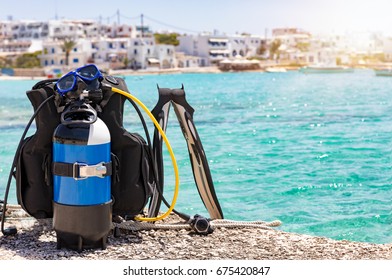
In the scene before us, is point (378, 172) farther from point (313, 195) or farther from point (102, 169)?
point (102, 169)

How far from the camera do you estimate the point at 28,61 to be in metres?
59.1

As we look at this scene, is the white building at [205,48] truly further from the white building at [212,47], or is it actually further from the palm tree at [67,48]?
the palm tree at [67,48]

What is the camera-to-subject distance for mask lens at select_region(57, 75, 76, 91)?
288 centimetres

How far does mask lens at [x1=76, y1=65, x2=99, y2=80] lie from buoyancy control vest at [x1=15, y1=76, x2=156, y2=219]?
7 cm

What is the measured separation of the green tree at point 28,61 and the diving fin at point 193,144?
56.5m

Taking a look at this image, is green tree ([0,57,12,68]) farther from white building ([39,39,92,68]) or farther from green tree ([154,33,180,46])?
green tree ([154,33,180,46])

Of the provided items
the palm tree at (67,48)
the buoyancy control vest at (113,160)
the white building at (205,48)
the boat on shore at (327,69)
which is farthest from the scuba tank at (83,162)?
the white building at (205,48)

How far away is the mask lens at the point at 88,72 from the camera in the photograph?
9.58 feet

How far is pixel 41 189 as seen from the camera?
3072mm

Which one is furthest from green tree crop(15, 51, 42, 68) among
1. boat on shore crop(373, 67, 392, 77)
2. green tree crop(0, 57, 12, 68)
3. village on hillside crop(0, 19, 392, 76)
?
boat on shore crop(373, 67, 392, 77)

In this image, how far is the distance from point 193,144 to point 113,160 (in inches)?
27.7

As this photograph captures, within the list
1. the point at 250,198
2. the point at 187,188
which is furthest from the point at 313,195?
the point at 187,188
